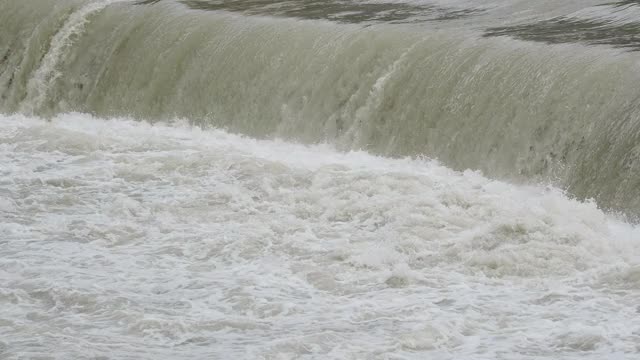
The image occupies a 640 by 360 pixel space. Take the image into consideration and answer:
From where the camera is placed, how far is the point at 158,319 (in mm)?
6984

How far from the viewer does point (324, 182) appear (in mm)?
9555

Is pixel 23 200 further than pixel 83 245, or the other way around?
pixel 23 200

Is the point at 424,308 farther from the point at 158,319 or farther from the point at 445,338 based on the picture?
the point at 158,319

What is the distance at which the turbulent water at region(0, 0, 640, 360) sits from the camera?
6.86 meters

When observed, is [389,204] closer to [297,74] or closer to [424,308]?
[424,308]

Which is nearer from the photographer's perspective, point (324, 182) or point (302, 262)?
point (302, 262)

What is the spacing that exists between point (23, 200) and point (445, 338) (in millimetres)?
4263

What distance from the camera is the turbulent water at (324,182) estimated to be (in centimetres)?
686

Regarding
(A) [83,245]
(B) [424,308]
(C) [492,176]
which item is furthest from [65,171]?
(B) [424,308]

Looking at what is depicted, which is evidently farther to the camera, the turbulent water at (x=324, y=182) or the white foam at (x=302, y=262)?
the turbulent water at (x=324, y=182)

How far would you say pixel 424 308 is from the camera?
7.00m

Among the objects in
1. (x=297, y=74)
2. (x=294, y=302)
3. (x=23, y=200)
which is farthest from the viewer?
(x=297, y=74)

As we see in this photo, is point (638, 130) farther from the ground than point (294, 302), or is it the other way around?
point (638, 130)

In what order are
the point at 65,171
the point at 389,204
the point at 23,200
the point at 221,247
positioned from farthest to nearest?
1. the point at 65,171
2. the point at 23,200
3. the point at 389,204
4. the point at 221,247
